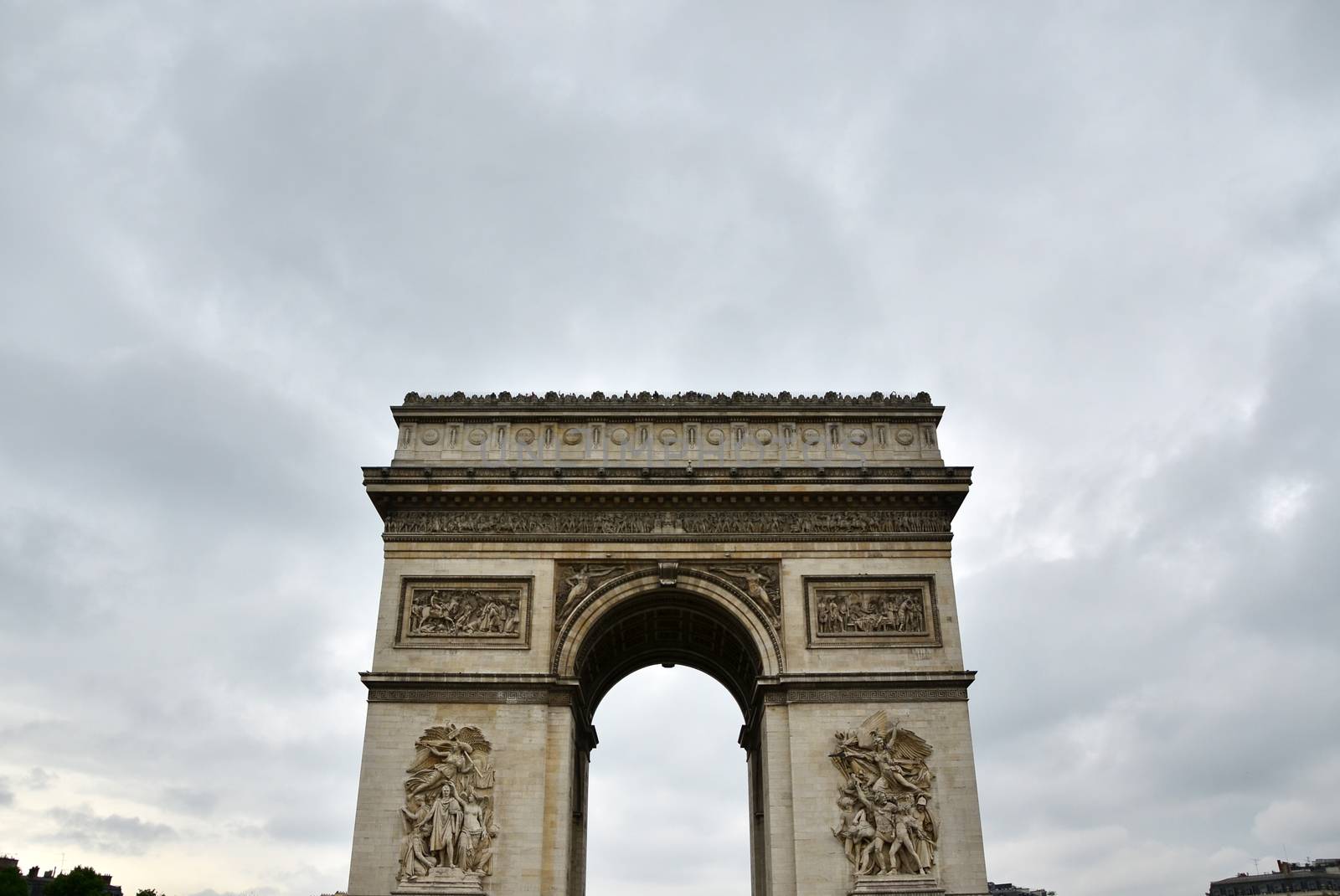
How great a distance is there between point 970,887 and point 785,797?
391 centimetres

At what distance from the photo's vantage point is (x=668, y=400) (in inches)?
1029

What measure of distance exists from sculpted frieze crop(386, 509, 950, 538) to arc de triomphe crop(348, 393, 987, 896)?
0.17 ft

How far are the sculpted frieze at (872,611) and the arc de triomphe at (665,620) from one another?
0.13 feet

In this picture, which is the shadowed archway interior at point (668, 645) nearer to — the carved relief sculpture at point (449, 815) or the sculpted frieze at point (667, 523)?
the sculpted frieze at point (667, 523)

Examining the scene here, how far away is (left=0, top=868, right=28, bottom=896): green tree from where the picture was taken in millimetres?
42344

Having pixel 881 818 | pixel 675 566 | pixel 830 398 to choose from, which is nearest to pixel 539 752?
pixel 675 566

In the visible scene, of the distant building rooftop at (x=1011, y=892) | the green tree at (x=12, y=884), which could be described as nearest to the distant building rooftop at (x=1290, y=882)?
the distant building rooftop at (x=1011, y=892)

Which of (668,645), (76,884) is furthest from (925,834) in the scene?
(76,884)

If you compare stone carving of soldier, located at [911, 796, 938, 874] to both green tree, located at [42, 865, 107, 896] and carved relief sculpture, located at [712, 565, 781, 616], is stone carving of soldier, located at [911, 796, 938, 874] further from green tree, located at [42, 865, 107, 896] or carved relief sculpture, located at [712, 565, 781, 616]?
green tree, located at [42, 865, 107, 896]

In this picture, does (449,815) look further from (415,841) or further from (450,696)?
(450,696)

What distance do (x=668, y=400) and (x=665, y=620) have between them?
5265 mm

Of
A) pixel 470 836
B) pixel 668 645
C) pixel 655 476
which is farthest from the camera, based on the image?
pixel 668 645

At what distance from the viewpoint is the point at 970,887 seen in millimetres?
21516

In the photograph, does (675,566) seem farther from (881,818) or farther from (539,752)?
(881,818)
